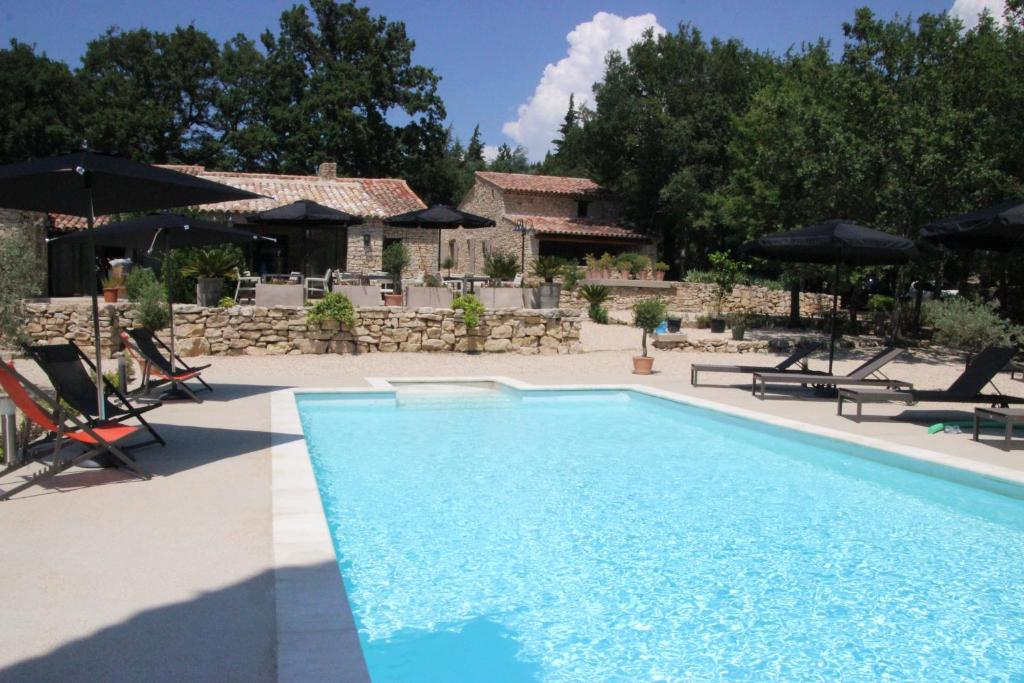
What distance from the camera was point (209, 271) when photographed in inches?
571

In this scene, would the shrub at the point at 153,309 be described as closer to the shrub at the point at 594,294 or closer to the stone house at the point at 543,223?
the shrub at the point at 594,294

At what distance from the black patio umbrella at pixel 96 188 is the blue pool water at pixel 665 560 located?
8.64 ft

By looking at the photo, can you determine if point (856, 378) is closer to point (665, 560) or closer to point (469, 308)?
point (665, 560)

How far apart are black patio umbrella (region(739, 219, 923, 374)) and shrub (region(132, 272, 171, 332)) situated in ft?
34.0

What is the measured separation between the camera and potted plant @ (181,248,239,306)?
14.0 metres

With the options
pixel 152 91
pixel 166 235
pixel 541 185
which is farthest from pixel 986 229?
pixel 152 91

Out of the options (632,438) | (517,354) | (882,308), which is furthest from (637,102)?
(632,438)

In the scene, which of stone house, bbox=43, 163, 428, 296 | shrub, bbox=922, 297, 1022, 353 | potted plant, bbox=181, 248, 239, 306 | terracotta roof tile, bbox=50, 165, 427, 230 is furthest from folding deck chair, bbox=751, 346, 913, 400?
terracotta roof tile, bbox=50, 165, 427, 230

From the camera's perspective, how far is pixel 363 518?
5582 mm

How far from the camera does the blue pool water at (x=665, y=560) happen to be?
372 cm

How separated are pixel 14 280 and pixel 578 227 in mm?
23023

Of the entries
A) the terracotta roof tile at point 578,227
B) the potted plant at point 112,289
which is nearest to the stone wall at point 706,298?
the terracotta roof tile at point 578,227

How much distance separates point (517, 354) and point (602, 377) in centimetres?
299

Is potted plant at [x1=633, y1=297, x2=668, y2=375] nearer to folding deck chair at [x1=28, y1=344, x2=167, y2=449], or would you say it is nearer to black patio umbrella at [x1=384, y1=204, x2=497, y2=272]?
black patio umbrella at [x1=384, y1=204, x2=497, y2=272]
